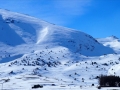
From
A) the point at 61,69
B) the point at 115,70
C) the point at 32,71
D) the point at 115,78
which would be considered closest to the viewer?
the point at 115,78

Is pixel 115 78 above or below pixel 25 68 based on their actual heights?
below

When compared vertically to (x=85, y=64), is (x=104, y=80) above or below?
below

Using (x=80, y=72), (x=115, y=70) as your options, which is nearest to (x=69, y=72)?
(x=80, y=72)

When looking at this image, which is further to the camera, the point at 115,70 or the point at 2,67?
the point at 2,67

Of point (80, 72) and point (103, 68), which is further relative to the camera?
point (103, 68)

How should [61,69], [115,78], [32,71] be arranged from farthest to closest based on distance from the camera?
1. [61,69]
2. [32,71]
3. [115,78]

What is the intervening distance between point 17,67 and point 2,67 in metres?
13.7

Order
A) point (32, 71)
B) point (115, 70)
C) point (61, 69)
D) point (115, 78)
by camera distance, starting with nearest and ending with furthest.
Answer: point (115, 78)
point (115, 70)
point (32, 71)
point (61, 69)

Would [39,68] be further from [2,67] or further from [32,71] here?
[2,67]

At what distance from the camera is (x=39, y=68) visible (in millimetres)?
187750

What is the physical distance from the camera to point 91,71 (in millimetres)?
182125

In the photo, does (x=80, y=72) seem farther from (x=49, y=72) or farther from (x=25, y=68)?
(x=25, y=68)

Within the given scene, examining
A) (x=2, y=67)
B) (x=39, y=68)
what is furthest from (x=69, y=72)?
(x=2, y=67)

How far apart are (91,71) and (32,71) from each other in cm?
3649
